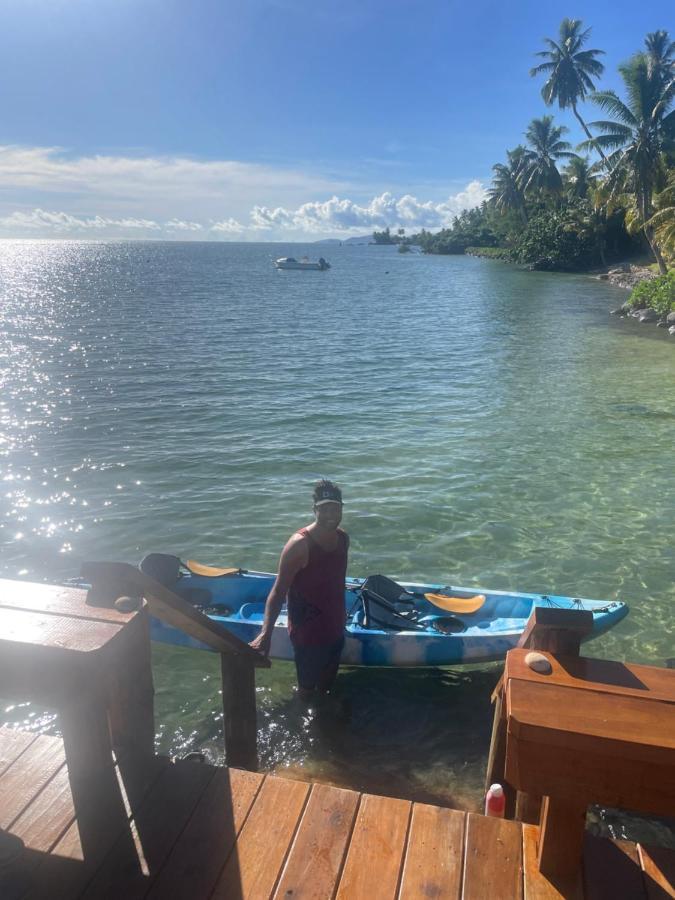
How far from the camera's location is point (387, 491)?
503 inches

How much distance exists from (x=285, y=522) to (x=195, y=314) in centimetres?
3363

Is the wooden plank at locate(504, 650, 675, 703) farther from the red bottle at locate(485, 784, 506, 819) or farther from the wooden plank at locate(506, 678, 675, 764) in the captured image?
the red bottle at locate(485, 784, 506, 819)

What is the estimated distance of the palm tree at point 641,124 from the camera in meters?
42.0

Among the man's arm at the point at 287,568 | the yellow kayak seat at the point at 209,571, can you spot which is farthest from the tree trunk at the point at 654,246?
the man's arm at the point at 287,568

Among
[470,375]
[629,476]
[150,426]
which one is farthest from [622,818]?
[470,375]

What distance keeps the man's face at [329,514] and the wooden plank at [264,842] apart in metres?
2.16

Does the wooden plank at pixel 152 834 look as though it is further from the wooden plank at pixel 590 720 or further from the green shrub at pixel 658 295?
the green shrub at pixel 658 295

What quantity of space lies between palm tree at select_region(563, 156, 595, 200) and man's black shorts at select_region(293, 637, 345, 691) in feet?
268

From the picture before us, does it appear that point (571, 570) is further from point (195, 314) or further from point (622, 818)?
point (195, 314)

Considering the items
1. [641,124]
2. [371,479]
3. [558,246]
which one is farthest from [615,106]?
[371,479]

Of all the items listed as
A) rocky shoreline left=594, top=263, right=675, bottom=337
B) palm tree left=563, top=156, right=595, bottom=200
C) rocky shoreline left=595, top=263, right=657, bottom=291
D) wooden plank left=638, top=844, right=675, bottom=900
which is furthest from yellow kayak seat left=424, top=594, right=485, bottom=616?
palm tree left=563, top=156, right=595, bottom=200

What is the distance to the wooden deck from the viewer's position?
3111 mm

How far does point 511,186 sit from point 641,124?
5243cm

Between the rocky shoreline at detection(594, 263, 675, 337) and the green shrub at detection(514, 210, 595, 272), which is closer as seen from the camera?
the rocky shoreline at detection(594, 263, 675, 337)
